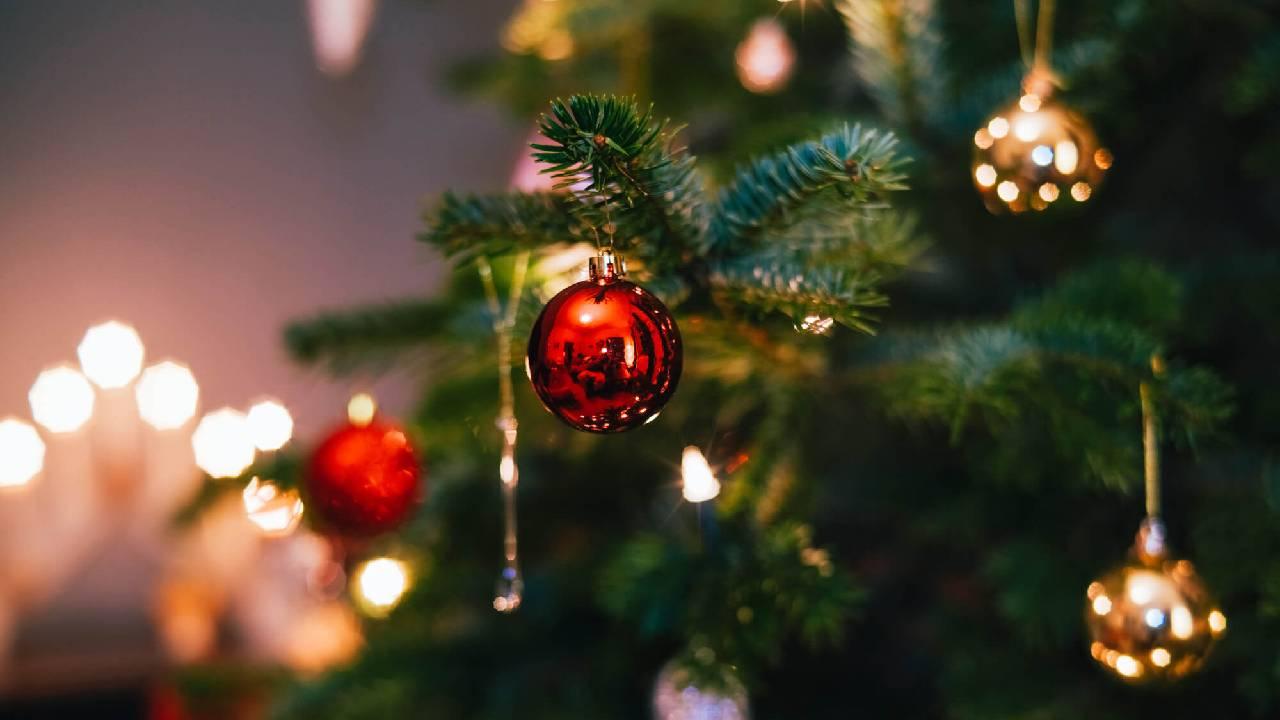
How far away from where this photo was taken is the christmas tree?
39 centimetres

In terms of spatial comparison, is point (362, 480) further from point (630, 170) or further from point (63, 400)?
point (63, 400)

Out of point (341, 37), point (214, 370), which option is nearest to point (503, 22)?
point (341, 37)

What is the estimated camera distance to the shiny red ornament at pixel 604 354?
12.4 inches

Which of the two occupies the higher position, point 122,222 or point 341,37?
point 341,37

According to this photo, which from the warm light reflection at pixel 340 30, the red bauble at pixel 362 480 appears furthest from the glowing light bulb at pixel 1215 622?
the warm light reflection at pixel 340 30

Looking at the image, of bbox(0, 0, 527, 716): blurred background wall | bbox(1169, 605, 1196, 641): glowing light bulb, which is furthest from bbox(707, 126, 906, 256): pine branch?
bbox(0, 0, 527, 716): blurred background wall

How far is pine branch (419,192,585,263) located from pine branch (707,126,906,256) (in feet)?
0.19

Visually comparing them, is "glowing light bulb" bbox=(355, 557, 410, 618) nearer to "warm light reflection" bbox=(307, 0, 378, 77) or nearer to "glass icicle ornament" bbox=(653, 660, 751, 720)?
"glass icicle ornament" bbox=(653, 660, 751, 720)

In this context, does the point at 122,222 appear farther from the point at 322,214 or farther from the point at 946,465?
the point at 946,465

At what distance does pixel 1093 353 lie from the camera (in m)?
0.40

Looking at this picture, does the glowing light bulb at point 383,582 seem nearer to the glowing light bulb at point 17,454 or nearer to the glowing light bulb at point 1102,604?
the glowing light bulb at point 1102,604

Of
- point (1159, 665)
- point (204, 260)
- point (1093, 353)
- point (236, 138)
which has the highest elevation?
point (236, 138)

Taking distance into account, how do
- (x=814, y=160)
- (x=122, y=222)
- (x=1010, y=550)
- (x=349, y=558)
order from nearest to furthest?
(x=814, y=160)
(x=1010, y=550)
(x=349, y=558)
(x=122, y=222)

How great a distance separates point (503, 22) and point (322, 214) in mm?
509
